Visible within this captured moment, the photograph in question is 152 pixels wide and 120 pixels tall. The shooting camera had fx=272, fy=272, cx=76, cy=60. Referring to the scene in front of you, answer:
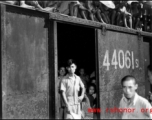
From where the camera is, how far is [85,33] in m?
8.45

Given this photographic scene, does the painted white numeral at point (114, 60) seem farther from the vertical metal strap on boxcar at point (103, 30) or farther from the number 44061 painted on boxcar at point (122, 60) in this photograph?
the vertical metal strap on boxcar at point (103, 30)

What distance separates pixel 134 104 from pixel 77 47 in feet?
20.8

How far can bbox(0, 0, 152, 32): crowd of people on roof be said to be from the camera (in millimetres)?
5582

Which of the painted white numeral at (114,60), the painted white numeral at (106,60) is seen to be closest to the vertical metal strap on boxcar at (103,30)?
the painted white numeral at (106,60)

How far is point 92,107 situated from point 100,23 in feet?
6.65

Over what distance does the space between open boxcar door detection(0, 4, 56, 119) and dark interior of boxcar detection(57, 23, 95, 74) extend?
3463 mm

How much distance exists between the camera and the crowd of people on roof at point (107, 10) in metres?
5.58

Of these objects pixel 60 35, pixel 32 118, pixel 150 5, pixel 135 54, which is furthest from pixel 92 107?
pixel 150 5

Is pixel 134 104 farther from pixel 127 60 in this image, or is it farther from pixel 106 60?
pixel 127 60

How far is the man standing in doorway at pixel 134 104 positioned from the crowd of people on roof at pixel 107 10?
2.72 m

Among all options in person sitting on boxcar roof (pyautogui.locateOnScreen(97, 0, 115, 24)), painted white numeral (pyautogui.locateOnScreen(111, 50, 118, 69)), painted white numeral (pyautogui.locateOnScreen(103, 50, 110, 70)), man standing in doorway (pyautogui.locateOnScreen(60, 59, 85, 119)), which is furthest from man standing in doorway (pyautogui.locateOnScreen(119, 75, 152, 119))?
person sitting on boxcar roof (pyautogui.locateOnScreen(97, 0, 115, 24))

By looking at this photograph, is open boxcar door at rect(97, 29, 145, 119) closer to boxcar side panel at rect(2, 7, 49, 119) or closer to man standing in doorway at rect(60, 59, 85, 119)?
man standing in doorway at rect(60, 59, 85, 119)

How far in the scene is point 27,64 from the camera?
486cm

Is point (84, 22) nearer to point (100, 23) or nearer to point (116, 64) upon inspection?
point (100, 23)
